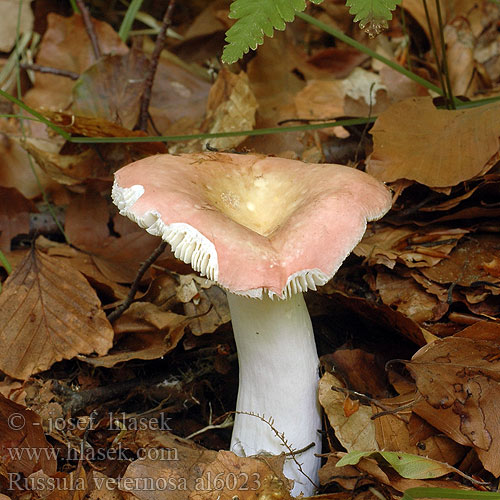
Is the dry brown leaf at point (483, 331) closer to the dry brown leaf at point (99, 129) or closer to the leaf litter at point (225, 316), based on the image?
the leaf litter at point (225, 316)

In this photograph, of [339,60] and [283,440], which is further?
[339,60]

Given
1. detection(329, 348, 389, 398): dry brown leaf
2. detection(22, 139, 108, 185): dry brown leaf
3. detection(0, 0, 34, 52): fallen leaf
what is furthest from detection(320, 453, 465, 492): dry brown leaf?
detection(0, 0, 34, 52): fallen leaf

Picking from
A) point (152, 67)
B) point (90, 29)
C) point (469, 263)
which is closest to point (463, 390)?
point (469, 263)

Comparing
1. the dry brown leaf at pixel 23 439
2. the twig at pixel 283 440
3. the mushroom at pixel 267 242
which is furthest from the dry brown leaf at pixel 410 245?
the dry brown leaf at pixel 23 439

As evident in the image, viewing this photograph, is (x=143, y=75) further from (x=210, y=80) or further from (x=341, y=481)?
(x=341, y=481)

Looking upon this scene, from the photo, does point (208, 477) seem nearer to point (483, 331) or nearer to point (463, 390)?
point (463, 390)
